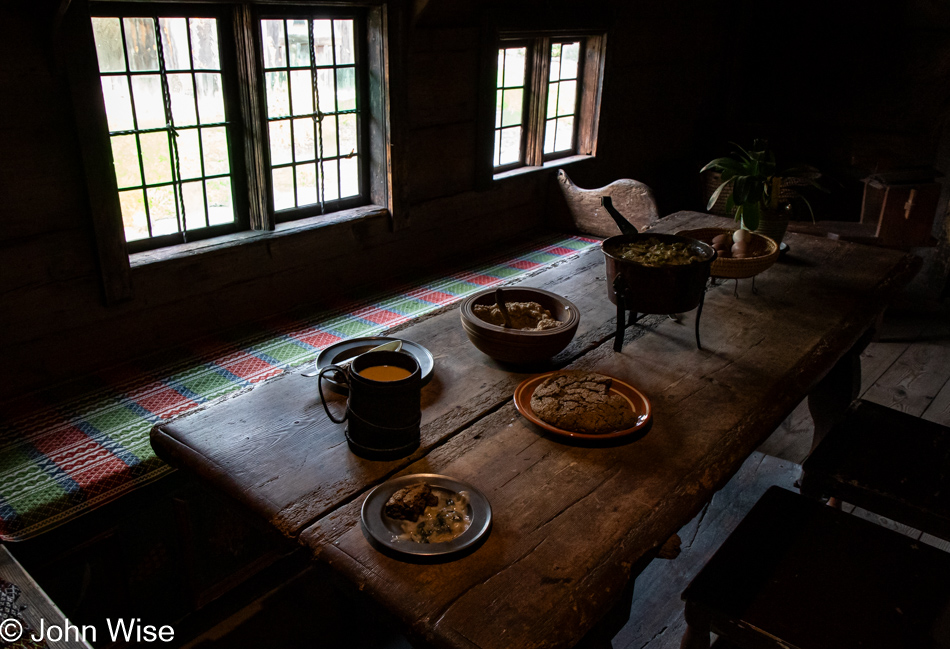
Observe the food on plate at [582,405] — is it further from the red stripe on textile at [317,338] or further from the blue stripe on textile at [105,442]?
the red stripe on textile at [317,338]

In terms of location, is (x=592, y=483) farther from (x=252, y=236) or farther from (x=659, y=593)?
(x=252, y=236)

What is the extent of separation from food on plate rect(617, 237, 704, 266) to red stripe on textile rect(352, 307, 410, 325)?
128 cm

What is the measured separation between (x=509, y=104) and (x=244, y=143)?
192cm

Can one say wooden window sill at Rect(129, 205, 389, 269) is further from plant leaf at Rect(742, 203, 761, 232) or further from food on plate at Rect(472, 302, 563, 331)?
plant leaf at Rect(742, 203, 761, 232)

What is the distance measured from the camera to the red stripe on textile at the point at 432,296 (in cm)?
358

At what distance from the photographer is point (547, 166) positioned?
4.78 meters

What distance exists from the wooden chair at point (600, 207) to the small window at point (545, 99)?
31 centimetres

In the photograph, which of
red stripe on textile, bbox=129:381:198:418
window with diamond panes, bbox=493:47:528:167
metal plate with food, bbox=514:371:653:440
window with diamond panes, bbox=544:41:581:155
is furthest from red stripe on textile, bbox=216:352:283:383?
window with diamond panes, bbox=544:41:581:155

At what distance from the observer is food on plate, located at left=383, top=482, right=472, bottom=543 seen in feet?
4.66

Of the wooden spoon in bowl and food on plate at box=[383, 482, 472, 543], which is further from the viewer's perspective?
the wooden spoon in bowl

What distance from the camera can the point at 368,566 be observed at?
135 centimetres

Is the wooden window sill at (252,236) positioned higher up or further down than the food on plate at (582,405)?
higher up

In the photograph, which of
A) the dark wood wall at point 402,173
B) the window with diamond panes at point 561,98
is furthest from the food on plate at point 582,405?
the window with diamond panes at point 561,98

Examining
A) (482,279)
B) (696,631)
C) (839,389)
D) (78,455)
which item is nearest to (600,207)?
(482,279)
